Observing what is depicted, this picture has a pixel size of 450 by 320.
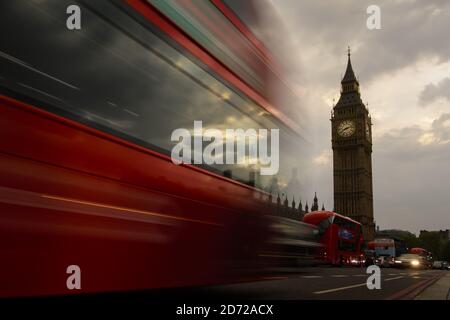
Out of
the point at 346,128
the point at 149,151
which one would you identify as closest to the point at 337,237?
the point at 149,151

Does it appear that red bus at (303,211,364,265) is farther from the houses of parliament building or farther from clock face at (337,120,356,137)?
clock face at (337,120,356,137)

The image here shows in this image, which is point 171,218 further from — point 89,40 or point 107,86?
point 89,40

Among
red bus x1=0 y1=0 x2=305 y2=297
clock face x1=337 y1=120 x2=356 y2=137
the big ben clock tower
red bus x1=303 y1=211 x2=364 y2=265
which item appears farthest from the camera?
clock face x1=337 y1=120 x2=356 y2=137

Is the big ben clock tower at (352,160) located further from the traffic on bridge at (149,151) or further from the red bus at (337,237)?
the traffic on bridge at (149,151)

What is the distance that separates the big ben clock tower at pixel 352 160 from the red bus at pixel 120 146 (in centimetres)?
9523

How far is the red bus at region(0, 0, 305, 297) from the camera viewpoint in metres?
3.48

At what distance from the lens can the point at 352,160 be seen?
9900cm

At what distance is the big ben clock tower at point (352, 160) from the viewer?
98188mm

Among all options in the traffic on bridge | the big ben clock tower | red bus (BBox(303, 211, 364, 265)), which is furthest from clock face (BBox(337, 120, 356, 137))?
the traffic on bridge

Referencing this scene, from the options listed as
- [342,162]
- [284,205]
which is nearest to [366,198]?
[342,162]

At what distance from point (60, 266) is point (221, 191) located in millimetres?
2565

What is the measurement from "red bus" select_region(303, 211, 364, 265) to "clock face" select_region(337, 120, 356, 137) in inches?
2784

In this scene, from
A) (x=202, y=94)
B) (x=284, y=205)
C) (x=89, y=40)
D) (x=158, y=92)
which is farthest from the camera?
(x=284, y=205)

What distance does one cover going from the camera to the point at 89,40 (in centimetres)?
410
